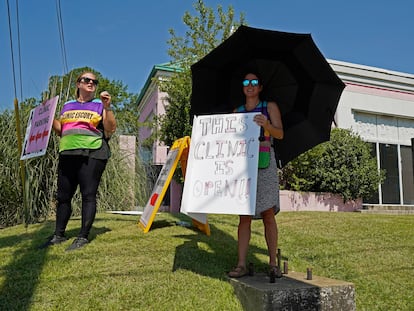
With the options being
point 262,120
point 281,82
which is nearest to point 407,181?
point 281,82

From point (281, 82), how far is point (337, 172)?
9430 mm

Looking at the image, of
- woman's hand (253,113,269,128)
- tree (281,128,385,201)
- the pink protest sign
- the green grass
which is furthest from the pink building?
woman's hand (253,113,269,128)

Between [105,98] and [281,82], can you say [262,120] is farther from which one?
[105,98]

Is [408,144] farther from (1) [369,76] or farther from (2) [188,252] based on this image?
(2) [188,252]

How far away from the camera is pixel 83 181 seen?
13.0 ft

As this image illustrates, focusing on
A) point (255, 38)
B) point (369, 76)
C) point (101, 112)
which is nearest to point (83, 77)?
point (101, 112)

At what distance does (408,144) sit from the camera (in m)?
17.0

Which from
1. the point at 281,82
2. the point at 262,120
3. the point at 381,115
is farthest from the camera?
the point at 381,115

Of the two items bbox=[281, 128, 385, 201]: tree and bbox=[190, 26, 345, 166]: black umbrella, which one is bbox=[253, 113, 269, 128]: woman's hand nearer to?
bbox=[190, 26, 345, 166]: black umbrella

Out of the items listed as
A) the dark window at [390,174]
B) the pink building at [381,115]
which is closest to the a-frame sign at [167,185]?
the pink building at [381,115]

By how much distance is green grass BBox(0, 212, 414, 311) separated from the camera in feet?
9.59

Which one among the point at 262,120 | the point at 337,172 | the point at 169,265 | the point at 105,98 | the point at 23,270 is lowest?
the point at 23,270

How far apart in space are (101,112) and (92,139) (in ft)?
1.00

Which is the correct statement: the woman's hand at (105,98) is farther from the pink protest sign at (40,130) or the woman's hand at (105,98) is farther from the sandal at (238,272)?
the sandal at (238,272)
